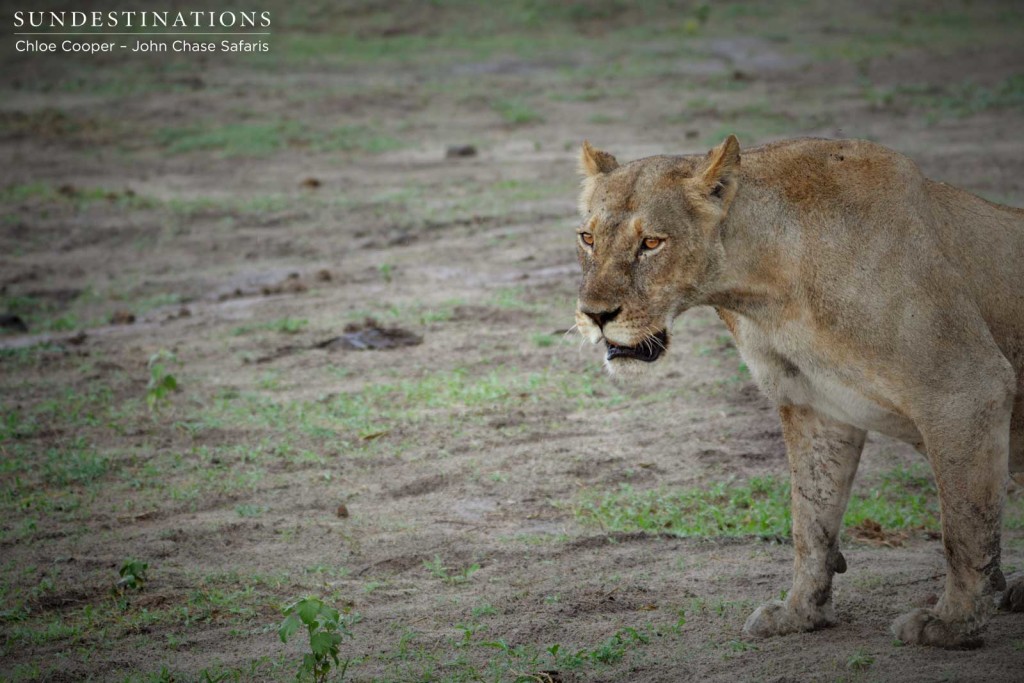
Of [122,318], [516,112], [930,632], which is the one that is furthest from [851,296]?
[516,112]

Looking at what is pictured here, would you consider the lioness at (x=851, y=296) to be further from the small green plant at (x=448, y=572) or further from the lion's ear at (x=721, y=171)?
the small green plant at (x=448, y=572)

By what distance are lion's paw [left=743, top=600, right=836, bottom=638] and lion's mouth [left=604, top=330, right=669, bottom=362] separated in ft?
3.69

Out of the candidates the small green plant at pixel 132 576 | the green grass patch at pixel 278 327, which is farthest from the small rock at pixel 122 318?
the small green plant at pixel 132 576

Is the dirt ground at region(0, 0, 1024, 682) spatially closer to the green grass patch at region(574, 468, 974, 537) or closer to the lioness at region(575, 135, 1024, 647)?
the green grass patch at region(574, 468, 974, 537)

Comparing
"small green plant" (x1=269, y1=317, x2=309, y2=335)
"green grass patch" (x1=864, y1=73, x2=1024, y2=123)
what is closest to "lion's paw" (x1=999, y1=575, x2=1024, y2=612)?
"small green plant" (x1=269, y1=317, x2=309, y2=335)

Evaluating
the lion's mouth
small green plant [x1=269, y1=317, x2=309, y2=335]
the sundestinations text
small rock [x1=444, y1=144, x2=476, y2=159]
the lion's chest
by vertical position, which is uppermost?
the sundestinations text

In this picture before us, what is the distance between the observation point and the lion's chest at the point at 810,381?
4.30 m

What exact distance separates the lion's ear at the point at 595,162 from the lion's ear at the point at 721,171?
18.8 inches

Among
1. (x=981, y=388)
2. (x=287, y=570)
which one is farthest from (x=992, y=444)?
(x=287, y=570)

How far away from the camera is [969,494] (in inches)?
167

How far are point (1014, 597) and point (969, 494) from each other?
2.58 feet

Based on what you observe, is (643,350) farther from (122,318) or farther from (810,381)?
(122,318)

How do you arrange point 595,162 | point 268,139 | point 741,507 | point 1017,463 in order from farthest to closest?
point 268,139 → point 741,507 → point 595,162 → point 1017,463

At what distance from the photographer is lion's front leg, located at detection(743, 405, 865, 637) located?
468cm
